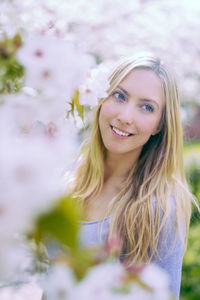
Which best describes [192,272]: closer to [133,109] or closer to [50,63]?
[133,109]

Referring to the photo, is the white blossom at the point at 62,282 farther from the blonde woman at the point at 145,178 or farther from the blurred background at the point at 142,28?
the blurred background at the point at 142,28

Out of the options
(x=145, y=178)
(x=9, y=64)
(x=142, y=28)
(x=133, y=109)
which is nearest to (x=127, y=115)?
(x=133, y=109)

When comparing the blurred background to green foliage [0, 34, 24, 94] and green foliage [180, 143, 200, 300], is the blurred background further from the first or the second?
green foliage [0, 34, 24, 94]

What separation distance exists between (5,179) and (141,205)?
4.09 feet

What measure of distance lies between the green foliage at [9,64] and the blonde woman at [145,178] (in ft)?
3.16

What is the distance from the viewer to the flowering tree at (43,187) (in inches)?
13.0

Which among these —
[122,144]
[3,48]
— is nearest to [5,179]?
[3,48]

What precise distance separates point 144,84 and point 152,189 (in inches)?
14.2

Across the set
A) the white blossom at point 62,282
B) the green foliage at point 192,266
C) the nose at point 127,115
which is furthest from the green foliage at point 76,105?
the green foliage at point 192,266

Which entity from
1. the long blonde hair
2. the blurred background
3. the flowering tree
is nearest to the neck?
the long blonde hair

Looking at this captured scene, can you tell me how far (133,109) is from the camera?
1.48 meters

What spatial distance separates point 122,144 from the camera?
1511 mm

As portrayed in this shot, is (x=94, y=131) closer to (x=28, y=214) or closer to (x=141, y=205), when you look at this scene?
(x=141, y=205)

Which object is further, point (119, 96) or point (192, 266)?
point (192, 266)
